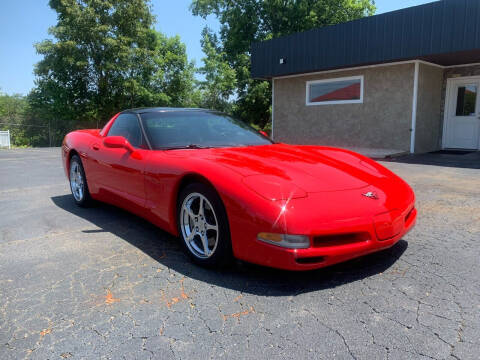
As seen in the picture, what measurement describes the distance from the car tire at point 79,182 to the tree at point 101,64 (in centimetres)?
1816

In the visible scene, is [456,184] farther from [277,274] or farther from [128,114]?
[128,114]

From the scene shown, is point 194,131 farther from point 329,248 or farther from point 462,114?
point 462,114

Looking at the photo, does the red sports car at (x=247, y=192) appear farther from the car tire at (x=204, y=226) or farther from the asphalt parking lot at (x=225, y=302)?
the asphalt parking lot at (x=225, y=302)

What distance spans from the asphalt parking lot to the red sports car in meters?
0.24

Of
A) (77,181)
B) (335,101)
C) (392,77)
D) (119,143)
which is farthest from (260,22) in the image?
(119,143)

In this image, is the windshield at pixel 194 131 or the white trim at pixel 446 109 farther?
the white trim at pixel 446 109

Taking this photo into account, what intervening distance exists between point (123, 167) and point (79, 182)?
1505mm

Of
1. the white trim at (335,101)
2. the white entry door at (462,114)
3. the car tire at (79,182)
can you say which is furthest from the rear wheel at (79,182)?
the white entry door at (462,114)

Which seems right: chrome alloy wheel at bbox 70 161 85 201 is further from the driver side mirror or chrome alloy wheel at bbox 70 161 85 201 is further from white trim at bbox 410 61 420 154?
white trim at bbox 410 61 420 154

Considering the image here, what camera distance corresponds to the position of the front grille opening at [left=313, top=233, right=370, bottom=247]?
2.24m

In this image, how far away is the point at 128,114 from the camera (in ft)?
13.3

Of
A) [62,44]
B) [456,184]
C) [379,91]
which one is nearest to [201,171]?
[456,184]

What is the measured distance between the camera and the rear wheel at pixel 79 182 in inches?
178

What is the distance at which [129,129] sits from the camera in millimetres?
3852
